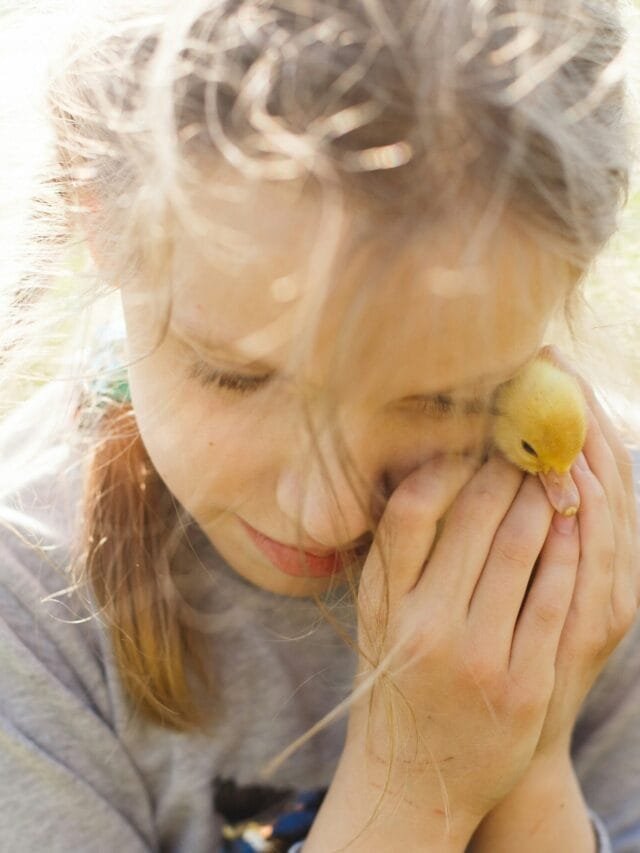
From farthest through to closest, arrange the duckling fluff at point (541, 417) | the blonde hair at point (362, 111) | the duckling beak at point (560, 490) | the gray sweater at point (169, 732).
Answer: the gray sweater at point (169, 732) < the duckling beak at point (560, 490) < the duckling fluff at point (541, 417) < the blonde hair at point (362, 111)

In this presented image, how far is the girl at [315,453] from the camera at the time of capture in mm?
970

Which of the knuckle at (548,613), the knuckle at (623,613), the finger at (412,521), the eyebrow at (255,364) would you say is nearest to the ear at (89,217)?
the eyebrow at (255,364)

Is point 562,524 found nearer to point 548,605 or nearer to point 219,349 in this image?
point 548,605

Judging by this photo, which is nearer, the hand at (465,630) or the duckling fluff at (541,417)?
the duckling fluff at (541,417)

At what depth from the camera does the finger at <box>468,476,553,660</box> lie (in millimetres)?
1300

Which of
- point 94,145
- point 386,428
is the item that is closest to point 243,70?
point 94,145

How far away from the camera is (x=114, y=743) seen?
1.48 m

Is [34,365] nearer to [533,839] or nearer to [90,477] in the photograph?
[90,477]

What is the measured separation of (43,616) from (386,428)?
0.64 m

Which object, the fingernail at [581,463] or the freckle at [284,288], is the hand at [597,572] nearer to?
the fingernail at [581,463]

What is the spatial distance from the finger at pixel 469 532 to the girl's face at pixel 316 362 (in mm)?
39

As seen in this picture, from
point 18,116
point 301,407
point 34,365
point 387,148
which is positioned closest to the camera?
point 387,148

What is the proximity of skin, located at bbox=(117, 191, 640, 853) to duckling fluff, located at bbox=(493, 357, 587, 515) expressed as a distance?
36 mm

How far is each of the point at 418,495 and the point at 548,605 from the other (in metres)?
0.24
